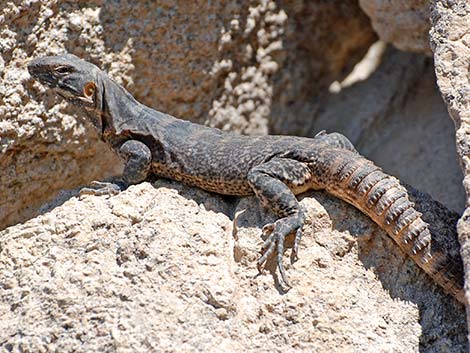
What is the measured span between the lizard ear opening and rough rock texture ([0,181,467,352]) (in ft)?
3.12

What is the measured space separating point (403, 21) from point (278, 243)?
2415 mm

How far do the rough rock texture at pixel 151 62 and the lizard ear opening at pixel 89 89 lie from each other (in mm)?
503

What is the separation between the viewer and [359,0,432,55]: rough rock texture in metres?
5.88

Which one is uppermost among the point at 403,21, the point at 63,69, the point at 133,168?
the point at 403,21

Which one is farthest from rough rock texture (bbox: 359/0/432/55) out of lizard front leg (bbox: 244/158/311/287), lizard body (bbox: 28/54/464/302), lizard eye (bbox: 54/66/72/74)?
lizard eye (bbox: 54/66/72/74)

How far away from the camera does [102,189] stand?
509cm

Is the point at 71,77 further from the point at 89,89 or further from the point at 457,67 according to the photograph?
the point at 457,67

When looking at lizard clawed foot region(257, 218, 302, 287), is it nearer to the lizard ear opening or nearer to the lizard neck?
the lizard neck

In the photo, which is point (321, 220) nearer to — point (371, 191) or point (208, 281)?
point (371, 191)

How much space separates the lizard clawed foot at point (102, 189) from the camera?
16.6 feet

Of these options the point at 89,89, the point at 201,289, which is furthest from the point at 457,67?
the point at 89,89

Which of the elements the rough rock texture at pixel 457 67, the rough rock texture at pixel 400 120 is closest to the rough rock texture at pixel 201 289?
the rough rock texture at pixel 457 67

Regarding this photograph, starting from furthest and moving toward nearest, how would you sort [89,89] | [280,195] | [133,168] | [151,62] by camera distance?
[151,62]
[89,89]
[133,168]
[280,195]

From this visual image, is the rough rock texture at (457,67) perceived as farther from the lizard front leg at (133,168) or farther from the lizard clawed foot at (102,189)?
the lizard clawed foot at (102,189)
